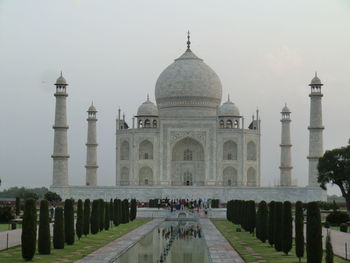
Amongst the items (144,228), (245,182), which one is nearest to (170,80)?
(245,182)

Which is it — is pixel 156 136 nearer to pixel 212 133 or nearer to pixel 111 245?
pixel 212 133

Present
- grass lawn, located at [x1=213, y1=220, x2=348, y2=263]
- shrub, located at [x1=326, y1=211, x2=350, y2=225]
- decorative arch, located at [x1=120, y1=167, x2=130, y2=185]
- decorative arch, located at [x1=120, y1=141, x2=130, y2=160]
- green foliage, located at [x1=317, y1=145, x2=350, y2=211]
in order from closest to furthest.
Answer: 1. grass lawn, located at [x1=213, y1=220, x2=348, y2=263]
2. shrub, located at [x1=326, y1=211, x2=350, y2=225]
3. green foliage, located at [x1=317, y1=145, x2=350, y2=211]
4. decorative arch, located at [x1=120, y1=167, x2=130, y2=185]
5. decorative arch, located at [x1=120, y1=141, x2=130, y2=160]

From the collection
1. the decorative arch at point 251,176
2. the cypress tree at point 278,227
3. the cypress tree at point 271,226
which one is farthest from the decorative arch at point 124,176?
the cypress tree at point 278,227

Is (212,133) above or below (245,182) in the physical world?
above

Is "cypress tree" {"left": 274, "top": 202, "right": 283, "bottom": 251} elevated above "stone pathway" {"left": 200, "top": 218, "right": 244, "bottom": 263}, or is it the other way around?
"cypress tree" {"left": 274, "top": 202, "right": 283, "bottom": 251}

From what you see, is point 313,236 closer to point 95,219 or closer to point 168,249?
point 168,249

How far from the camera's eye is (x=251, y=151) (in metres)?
42.7

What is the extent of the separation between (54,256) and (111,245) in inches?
111

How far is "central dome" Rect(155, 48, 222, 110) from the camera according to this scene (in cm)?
4412

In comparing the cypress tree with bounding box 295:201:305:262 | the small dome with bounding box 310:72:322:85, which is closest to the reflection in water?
the cypress tree with bounding box 295:201:305:262

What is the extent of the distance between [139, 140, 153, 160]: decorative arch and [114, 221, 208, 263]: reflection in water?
21086mm

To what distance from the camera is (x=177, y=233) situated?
2125 centimetres

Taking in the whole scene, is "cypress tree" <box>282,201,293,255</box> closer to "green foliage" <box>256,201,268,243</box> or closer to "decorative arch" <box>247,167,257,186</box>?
"green foliage" <box>256,201,268,243</box>

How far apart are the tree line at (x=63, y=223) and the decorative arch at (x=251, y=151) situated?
58.4ft
